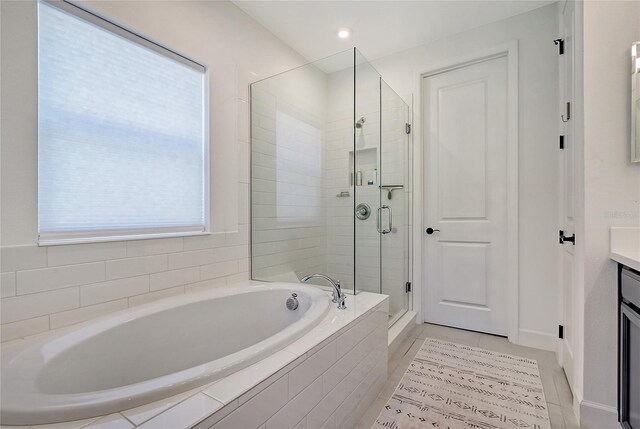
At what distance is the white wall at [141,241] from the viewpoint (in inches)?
47.1

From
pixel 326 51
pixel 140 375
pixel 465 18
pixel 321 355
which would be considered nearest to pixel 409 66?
pixel 465 18

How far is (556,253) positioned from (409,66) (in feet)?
6.67

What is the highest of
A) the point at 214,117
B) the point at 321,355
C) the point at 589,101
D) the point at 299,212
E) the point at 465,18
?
the point at 465,18

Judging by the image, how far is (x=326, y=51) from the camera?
2.88 m

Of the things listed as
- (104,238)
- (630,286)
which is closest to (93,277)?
(104,238)

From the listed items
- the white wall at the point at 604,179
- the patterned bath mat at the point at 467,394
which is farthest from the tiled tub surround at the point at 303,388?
the white wall at the point at 604,179

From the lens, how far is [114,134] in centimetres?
155

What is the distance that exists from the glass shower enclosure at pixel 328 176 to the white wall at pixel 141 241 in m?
0.18

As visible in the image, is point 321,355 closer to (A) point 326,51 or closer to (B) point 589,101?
(B) point 589,101

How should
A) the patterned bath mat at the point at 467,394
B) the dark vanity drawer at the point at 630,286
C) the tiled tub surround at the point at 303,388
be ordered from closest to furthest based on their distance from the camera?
the tiled tub surround at the point at 303,388 → the dark vanity drawer at the point at 630,286 → the patterned bath mat at the point at 467,394

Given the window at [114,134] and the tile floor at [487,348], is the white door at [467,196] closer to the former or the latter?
the tile floor at [487,348]

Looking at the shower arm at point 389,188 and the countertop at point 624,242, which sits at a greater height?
the shower arm at point 389,188

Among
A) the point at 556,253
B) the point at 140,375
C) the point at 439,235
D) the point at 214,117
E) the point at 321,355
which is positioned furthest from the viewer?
the point at 439,235

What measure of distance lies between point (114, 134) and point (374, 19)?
208 centimetres
